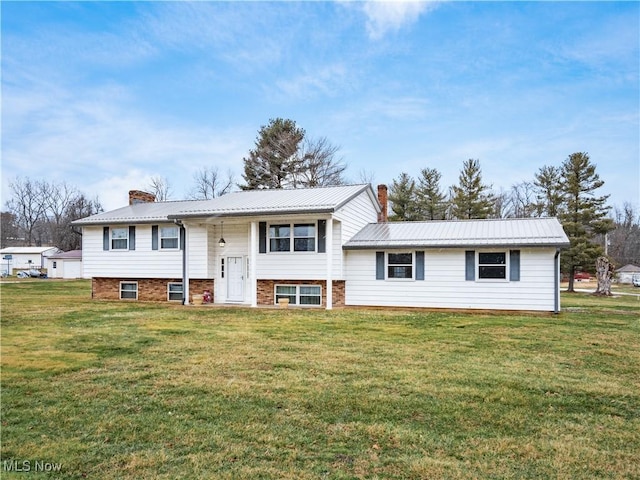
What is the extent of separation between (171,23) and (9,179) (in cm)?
5111

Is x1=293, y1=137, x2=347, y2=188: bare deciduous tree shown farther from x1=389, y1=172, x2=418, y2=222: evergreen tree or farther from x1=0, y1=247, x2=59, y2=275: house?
x1=0, y1=247, x2=59, y2=275: house

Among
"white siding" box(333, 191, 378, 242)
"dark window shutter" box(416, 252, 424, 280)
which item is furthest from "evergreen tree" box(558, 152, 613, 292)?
"dark window shutter" box(416, 252, 424, 280)

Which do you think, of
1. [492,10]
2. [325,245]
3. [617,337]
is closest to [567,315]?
[617,337]

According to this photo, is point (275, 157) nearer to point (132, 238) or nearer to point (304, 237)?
point (132, 238)

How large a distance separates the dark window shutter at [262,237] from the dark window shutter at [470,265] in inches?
272

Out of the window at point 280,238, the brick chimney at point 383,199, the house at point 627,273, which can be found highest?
the brick chimney at point 383,199

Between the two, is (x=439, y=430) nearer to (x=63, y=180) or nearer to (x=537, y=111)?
(x=537, y=111)

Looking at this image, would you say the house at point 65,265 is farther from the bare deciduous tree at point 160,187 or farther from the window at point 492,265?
the window at point 492,265

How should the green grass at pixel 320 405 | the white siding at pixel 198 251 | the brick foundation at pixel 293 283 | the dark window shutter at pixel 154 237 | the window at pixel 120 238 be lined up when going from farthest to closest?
the window at pixel 120 238 < the dark window shutter at pixel 154 237 < the white siding at pixel 198 251 < the brick foundation at pixel 293 283 < the green grass at pixel 320 405

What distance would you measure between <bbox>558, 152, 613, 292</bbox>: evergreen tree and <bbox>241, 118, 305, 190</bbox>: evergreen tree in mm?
19255

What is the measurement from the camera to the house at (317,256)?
1372 centimetres

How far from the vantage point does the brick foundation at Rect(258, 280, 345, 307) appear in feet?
50.0

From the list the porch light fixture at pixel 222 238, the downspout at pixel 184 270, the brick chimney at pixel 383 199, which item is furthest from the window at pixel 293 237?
the brick chimney at pixel 383 199

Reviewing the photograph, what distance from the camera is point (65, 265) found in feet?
134
